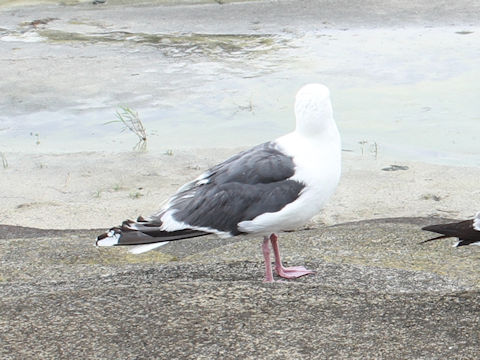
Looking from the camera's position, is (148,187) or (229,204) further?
(148,187)

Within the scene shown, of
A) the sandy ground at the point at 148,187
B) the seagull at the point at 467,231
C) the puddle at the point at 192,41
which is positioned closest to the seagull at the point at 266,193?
the seagull at the point at 467,231

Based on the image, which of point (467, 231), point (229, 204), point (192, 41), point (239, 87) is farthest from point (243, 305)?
point (192, 41)

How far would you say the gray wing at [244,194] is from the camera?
4.26m

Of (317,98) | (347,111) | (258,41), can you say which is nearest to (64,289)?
(317,98)

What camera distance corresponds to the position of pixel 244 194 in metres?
4.32

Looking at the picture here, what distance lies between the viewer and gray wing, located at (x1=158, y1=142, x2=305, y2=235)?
168 inches

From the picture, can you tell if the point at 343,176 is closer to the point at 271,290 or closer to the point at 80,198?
the point at 80,198

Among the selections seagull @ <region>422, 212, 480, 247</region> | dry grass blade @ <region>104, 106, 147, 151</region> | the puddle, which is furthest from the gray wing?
the puddle

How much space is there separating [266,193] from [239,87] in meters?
5.51

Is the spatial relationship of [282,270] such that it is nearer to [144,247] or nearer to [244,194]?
[244,194]

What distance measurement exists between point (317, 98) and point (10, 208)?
3.57m

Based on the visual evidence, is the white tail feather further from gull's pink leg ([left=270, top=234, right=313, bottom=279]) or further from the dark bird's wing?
gull's pink leg ([left=270, top=234, right=313, bottom=279])

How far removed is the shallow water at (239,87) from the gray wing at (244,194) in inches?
145

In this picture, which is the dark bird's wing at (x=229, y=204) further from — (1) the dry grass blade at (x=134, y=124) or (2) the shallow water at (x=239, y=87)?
(1) the dry grass blade at (x=134, y=124)
